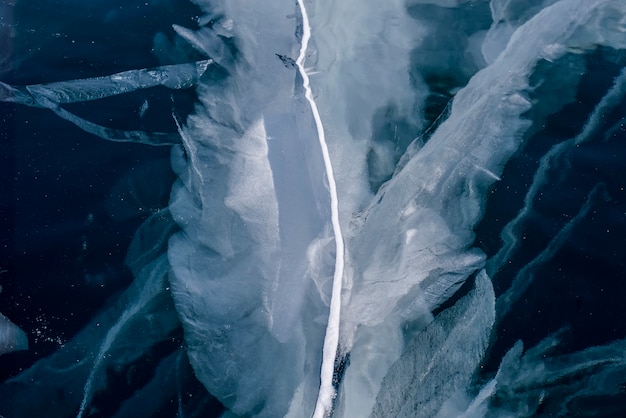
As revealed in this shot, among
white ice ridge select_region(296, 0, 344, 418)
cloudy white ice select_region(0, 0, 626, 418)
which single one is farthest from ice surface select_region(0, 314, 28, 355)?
white ice ridge select_region(296, 0, 344, 418)

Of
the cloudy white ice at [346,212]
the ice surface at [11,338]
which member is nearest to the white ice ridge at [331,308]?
the cloudy white ice at [346,212]

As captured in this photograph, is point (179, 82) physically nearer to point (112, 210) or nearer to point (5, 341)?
point (112, 210)

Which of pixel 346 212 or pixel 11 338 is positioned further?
pixel 346 212

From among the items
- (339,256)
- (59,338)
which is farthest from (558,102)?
(59,338)

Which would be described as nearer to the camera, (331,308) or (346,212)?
(331,308)

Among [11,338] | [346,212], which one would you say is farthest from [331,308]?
[11,338]

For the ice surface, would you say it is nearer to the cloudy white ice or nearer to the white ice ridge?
the cloudy white ice

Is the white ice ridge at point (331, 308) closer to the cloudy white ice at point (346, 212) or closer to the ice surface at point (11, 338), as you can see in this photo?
the cloudy white ice at point (346, 212)

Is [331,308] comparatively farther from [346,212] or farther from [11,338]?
[11,338]
